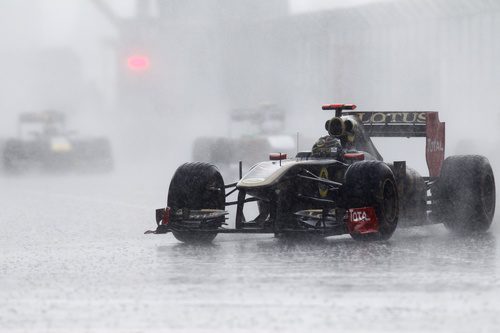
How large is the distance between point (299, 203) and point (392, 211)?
93 cm

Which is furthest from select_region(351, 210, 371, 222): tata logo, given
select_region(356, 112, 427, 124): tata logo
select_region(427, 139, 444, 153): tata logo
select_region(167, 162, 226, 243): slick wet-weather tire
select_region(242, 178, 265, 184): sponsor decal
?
select_region(356, 112, 427, 124): tata logo

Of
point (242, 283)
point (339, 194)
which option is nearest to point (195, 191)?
point (339, 194)

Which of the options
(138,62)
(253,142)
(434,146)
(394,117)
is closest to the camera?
(434,146)

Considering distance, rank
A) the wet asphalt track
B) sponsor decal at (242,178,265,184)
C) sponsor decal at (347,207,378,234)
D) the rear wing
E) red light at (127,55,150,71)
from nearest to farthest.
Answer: the wet asphalt track, sponsor decal at (347,207,378,234), sponsor decal at (242,178,265,184), the rear wing, red light at (127,55,150,71)

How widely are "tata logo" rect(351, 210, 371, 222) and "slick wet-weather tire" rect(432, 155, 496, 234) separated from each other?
1.94 metres

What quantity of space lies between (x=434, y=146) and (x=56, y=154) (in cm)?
2033

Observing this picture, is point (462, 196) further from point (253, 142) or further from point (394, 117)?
point (253, 142)

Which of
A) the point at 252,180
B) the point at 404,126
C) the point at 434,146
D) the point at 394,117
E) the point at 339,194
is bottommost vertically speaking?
the point at 339,194

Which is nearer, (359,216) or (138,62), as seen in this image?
(359,216)

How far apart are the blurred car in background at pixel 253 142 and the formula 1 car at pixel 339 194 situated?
12672mm

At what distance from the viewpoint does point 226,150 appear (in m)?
29.9

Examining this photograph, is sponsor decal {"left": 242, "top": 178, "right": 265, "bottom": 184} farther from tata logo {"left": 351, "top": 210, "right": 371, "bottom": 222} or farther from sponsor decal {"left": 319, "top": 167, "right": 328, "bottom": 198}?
tata logo {"left": 351, "top": 210, "right": 371, "bottom": 222}

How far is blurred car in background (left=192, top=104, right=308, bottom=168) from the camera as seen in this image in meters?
29.1

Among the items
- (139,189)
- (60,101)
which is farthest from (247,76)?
(139,189)
